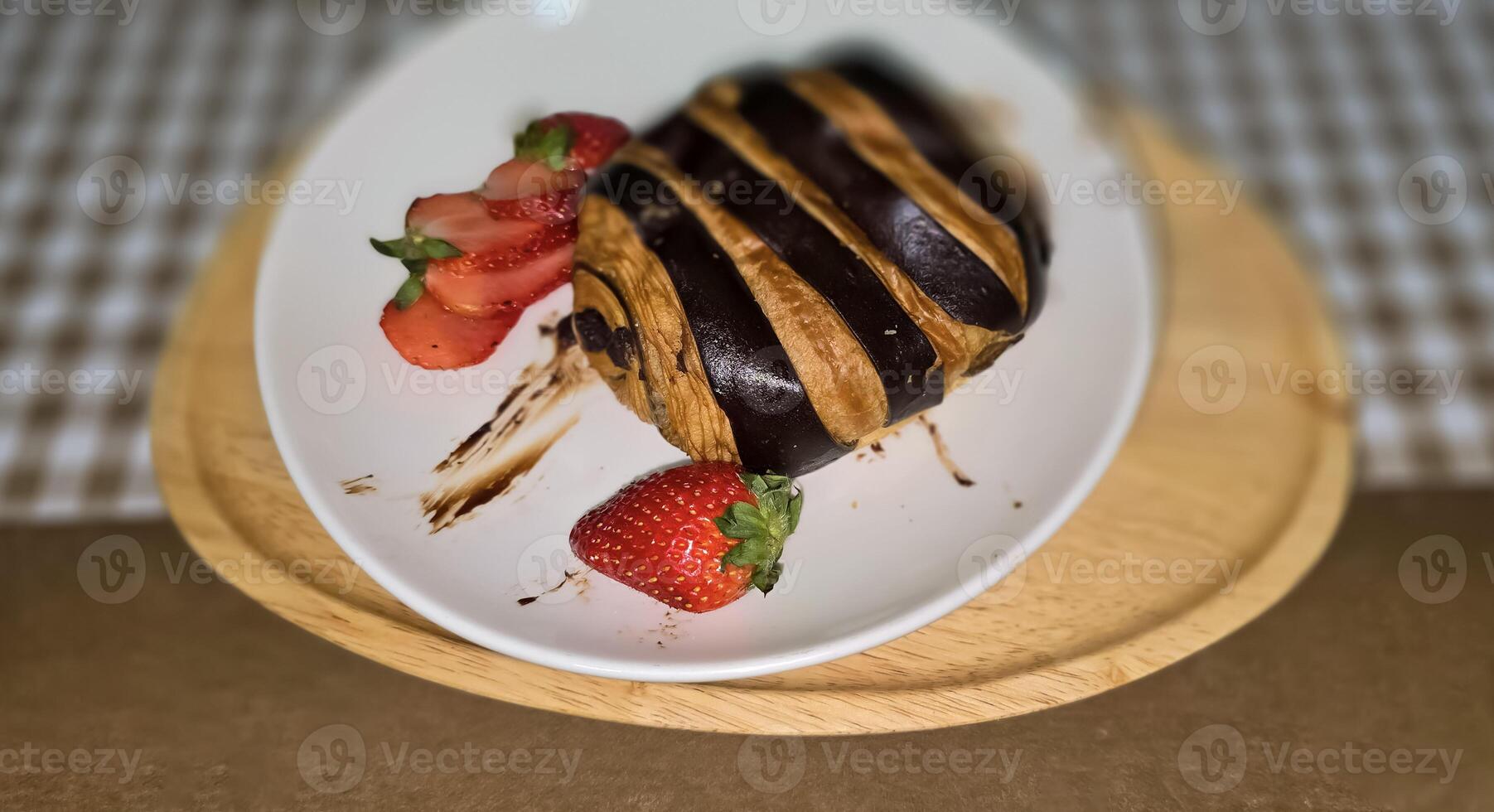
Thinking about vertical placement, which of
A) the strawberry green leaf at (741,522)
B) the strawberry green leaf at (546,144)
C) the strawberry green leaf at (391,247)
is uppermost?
the strawberry green leaf at (546,144)

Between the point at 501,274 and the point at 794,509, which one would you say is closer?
the point at 794,509

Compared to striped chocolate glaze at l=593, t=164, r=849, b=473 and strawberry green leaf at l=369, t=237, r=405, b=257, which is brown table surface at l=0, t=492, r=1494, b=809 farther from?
strawberry green leaf at l=369, t=237, r=405, b=257

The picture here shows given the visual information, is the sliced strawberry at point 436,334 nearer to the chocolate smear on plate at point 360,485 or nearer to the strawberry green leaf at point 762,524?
the chocolate smear on plate at point 360,485

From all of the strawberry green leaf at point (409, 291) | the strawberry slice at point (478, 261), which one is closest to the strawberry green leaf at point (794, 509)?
the strawberry slice at point (478, 261)

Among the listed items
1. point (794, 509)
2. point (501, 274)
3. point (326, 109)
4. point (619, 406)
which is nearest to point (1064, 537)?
point (794, 509)

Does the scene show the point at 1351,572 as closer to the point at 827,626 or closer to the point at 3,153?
the point at 827,626

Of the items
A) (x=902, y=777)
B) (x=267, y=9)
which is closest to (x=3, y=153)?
(x=267, y=9)

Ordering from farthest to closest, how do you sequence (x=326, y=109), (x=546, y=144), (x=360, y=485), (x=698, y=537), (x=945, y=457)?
(x=326, y=109) → (x=546, y=144) → (x=945, y=457) → (x=360, y=485) → (x=698, y=537)

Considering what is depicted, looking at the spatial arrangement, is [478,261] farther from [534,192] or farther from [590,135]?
[590,135]
